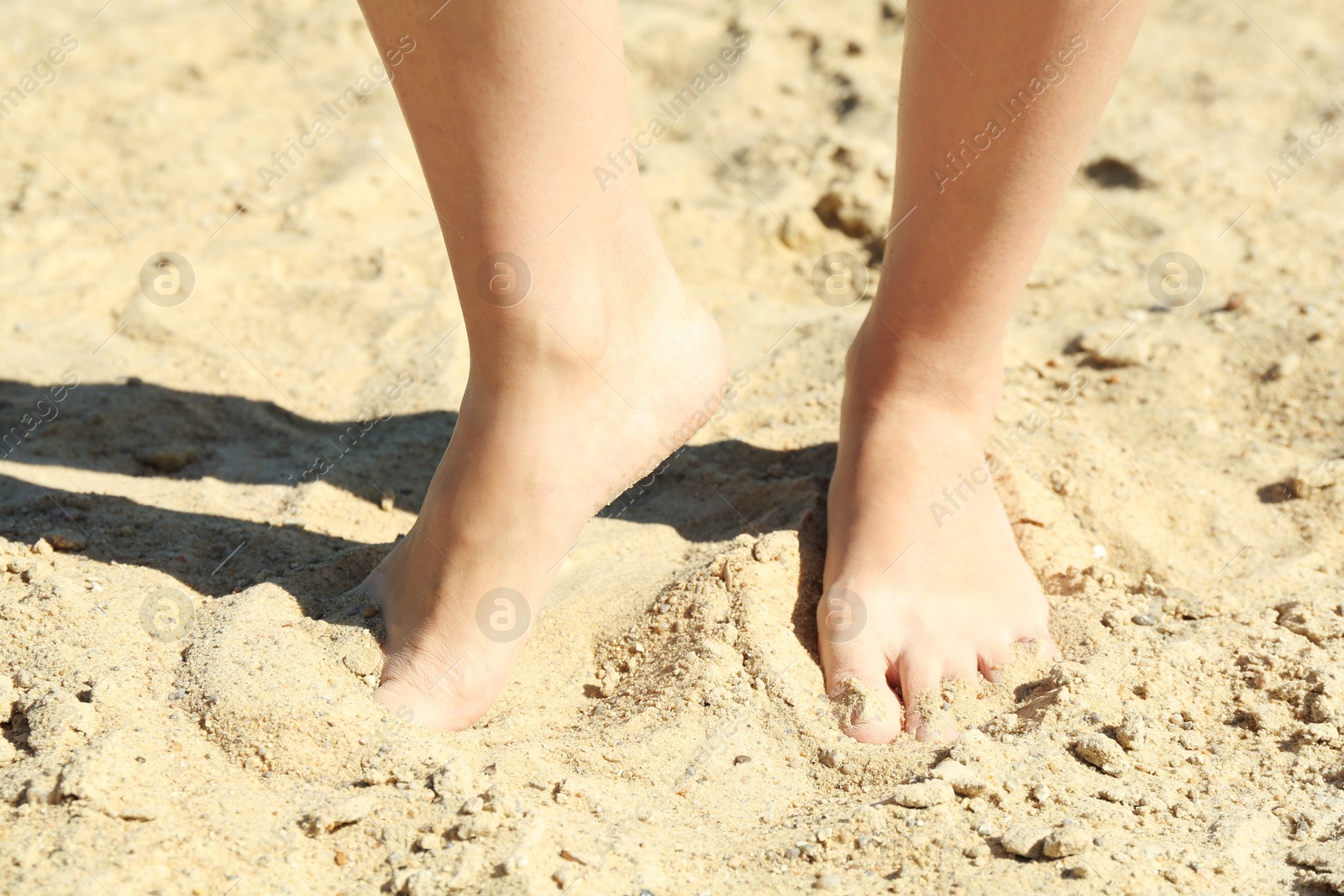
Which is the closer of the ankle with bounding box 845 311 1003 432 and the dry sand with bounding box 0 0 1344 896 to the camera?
the dry sand with bounding box 0 0 1344 896

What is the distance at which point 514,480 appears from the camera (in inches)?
49.7

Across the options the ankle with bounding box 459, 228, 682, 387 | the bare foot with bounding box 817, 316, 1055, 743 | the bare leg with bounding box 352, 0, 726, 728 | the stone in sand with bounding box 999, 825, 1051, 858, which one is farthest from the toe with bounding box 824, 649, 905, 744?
the ankle with bounding box 459, 228, 682, 387

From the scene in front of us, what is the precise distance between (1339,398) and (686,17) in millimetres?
2194

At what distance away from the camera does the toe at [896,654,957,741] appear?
1.27 metres

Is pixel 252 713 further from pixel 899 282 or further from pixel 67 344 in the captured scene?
pixel 67 344

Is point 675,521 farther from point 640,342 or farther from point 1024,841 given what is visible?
point 1024,841

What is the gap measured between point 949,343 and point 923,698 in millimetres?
473

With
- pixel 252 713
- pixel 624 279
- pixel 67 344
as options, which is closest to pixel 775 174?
pixel 624 279

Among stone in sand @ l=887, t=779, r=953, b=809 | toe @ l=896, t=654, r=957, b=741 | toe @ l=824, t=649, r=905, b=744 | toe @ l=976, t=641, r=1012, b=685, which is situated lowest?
toe @ l=976, t=641, r=1012, b=685

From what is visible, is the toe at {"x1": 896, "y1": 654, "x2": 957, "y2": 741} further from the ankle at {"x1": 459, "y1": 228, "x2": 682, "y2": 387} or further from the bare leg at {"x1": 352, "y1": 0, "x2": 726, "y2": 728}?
the ankle at {"x1": 459, "y1": 228, "x2": 682, "y2": 387}

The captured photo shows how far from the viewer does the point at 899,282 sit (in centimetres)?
144

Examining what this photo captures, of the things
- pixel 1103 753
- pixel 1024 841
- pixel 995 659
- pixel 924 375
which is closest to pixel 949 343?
pixel 924 375

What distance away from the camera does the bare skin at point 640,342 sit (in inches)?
42.6

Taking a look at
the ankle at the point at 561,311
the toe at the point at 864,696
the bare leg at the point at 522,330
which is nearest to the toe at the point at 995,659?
the toe at the point at 864,696
